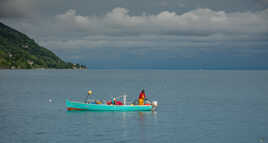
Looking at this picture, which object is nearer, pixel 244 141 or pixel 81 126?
pixel 244 141

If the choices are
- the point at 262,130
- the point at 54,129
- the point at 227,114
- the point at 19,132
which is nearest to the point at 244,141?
the point at 262,130

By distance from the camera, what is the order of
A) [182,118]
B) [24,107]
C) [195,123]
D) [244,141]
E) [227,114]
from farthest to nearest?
1. [24,107]
2. [227,114]
3. [182,118]
4. [195,123]
5. [244,141]

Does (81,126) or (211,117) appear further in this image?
(211,117)

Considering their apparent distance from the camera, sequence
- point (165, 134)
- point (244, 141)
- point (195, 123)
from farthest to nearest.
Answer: point (195, 123) → point (165, 134) → point (244, 141)

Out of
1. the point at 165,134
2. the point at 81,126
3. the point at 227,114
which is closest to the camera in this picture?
the point at 165,134

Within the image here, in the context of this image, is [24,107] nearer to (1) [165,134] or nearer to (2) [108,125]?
(2) [108,125]

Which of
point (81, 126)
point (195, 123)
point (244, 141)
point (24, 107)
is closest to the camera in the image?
point (244, 141)

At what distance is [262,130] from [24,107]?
52576 mm

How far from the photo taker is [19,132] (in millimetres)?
50375

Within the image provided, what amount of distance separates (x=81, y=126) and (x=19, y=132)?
10.4m

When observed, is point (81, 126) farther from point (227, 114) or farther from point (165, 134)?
point (227, 114)

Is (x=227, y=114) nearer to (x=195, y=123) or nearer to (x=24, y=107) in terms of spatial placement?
(x=195, y=123)

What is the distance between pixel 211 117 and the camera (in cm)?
6700

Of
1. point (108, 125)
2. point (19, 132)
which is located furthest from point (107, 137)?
point (19, 132)
